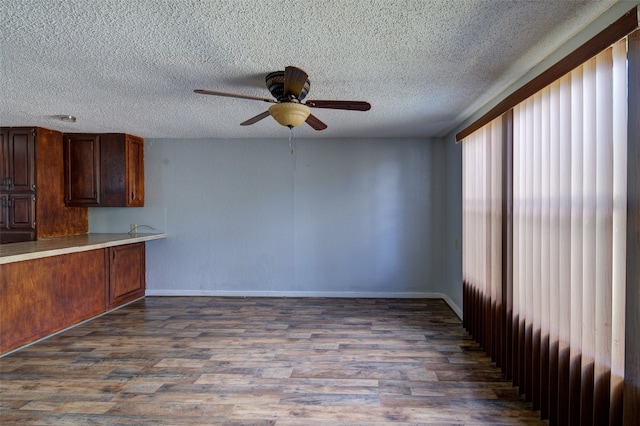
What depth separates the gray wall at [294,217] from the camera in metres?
4.68

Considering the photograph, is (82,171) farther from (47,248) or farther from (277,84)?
(277,84)

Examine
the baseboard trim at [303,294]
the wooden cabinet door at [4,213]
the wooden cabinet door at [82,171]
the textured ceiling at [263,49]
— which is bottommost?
the baseboard trim at [303,294]

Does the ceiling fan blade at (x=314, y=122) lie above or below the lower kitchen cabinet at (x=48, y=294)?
above

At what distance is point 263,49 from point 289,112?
42cm

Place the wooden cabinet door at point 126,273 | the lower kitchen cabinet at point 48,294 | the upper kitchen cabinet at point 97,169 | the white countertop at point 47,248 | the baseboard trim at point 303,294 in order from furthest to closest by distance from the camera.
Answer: the baseboard trim at point 303,294 < the upper kitchen cabinet at point 97,169 < the wooden cabinet door at point 126,273 < the lower kitchen cabinet at point 48,294 < the white countertop at point 47,248

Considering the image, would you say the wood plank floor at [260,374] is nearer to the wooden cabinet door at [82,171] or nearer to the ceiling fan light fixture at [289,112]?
the wooden cabinet door at [82,171]

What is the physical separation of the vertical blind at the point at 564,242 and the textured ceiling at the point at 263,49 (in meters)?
0.39

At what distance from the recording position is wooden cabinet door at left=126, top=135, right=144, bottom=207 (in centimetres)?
452

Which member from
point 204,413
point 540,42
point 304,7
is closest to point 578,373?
point 540,42

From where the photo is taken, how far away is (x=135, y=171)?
4.67 metres

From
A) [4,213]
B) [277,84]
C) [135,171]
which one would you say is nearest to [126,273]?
[135,171]

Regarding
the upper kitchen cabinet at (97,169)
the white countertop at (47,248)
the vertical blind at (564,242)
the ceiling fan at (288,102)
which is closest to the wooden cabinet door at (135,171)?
the upper kitchen cabinet at (97,169)

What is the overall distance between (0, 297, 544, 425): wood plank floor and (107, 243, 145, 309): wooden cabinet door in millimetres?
460

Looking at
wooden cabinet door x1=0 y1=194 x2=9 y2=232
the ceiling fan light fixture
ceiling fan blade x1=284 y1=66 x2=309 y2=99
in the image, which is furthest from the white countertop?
ceiling fan blade x1=284 y1=66 x2=309 y2=99
